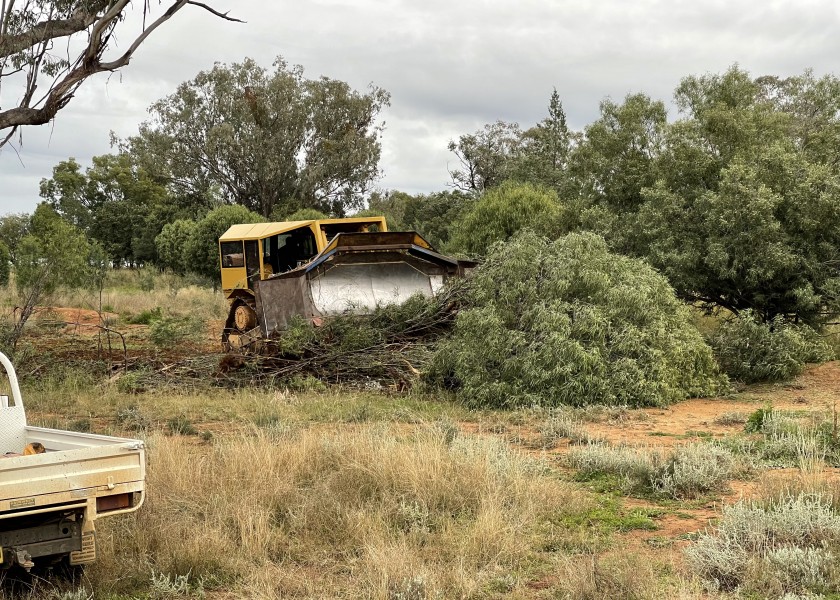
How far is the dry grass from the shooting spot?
5.81 metres

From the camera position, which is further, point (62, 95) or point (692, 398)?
point (692, 398)

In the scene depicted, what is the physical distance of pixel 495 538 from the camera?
6258mm

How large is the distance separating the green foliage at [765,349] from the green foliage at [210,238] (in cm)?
2757

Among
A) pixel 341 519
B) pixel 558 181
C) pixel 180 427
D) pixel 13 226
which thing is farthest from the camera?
pixel 13 226

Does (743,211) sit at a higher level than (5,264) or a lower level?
lower

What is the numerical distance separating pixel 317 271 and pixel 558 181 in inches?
887

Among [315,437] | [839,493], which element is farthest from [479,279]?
[839,493]

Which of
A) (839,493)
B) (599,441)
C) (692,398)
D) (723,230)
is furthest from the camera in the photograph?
(723,230)

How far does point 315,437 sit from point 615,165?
1209 centimetres

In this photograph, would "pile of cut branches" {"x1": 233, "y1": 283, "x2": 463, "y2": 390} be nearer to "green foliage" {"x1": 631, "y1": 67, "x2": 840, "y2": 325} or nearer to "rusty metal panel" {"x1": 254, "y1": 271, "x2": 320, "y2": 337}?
"rusty metal panel" {"x1": 254, "y1": 271, "x2": 320, "y2": 337}

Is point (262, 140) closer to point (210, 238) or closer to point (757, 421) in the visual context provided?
point (210, 238)

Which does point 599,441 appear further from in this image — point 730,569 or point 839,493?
point 730,569

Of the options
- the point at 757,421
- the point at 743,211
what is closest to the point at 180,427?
the point at 757,421

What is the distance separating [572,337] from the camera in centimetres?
1259
